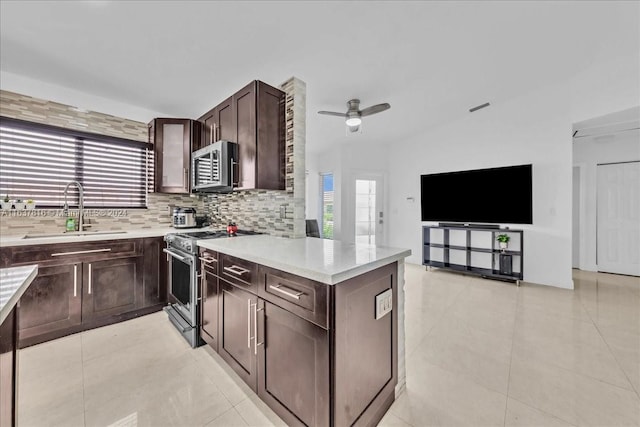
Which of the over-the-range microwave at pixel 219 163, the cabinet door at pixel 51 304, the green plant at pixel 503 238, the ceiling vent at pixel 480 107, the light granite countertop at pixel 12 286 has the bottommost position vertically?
the cabinet door at pixel 51 304

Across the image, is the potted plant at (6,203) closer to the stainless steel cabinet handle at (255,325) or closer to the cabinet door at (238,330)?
the cabinet door at (238,330)

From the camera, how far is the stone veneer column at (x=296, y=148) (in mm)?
2258

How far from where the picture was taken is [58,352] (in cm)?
197

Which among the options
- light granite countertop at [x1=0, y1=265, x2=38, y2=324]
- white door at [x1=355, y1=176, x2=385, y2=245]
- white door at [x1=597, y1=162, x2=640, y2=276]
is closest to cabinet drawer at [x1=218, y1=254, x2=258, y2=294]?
light granite countertop at [x1=0, y1=265, x2=38, y2=324]

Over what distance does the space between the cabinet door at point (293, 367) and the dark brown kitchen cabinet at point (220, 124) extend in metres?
1.81

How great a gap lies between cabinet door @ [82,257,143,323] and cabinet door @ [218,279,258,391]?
1.41m

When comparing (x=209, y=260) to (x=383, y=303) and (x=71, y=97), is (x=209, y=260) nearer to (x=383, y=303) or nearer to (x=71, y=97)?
(x=383, y=303)

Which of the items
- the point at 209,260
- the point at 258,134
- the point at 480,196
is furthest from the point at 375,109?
the point at 209,260

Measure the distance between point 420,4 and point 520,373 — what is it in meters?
2.88

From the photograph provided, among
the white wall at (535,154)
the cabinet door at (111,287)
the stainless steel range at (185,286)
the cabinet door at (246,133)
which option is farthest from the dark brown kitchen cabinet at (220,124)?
the white wall at (535,154)

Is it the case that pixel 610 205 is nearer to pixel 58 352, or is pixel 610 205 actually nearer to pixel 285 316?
pixel 285 316

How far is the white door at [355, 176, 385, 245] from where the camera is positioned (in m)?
5.66

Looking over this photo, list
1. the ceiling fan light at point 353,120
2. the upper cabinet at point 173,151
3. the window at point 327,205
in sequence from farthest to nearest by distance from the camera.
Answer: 1. the window at point 327,205
2. the ceiling fan light at point 353,120
3. the upper cabinet at point 173,151

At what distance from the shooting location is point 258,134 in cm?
216
